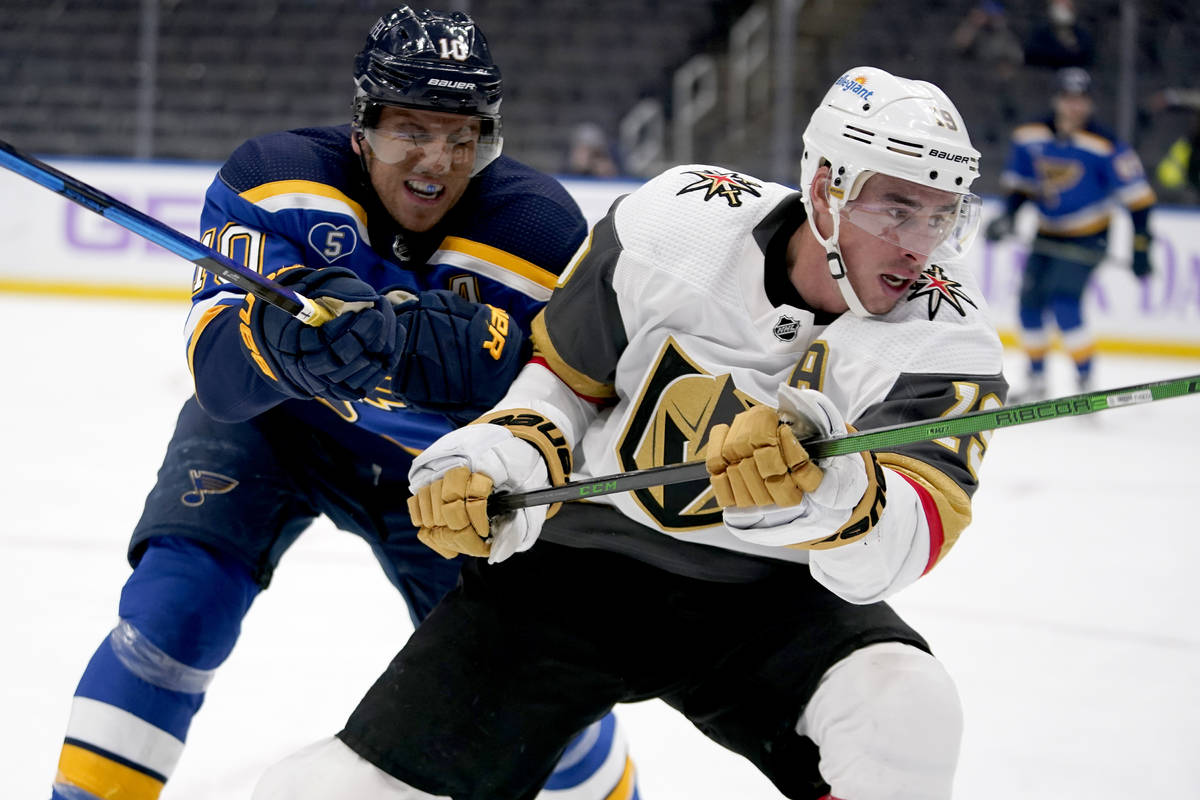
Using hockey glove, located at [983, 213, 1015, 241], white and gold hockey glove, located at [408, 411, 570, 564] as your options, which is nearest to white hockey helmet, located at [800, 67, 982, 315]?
white and gold hockey glove, located at [408, 411, 570, 564]

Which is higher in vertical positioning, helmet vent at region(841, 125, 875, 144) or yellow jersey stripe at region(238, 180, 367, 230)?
helmet vent at region(841, 125, 875, 144)

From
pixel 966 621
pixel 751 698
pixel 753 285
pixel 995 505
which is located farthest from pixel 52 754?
pixel 995 505

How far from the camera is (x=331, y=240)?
192cm

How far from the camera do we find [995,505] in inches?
172

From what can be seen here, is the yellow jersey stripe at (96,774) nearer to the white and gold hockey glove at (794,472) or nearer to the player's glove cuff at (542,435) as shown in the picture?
the player's glove cuff at (542,435)

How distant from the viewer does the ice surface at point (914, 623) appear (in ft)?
7.98

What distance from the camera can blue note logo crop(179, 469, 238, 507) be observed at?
1905mm

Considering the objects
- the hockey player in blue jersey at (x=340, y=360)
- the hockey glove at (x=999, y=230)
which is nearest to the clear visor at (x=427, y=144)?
the hockey player in blue jersey at (x=340, y=360)

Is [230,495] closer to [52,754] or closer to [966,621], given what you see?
[52,754]

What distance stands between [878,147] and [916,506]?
449mm

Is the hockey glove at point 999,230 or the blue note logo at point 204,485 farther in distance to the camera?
the hockey glove at point 999,230

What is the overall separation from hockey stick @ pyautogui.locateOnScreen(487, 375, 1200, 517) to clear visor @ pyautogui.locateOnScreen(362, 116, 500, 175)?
568 mm

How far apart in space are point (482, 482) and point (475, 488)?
1cm

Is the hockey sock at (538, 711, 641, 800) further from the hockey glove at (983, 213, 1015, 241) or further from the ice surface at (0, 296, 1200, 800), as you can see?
the hockey glove at (983, 213, 1015, 241)
